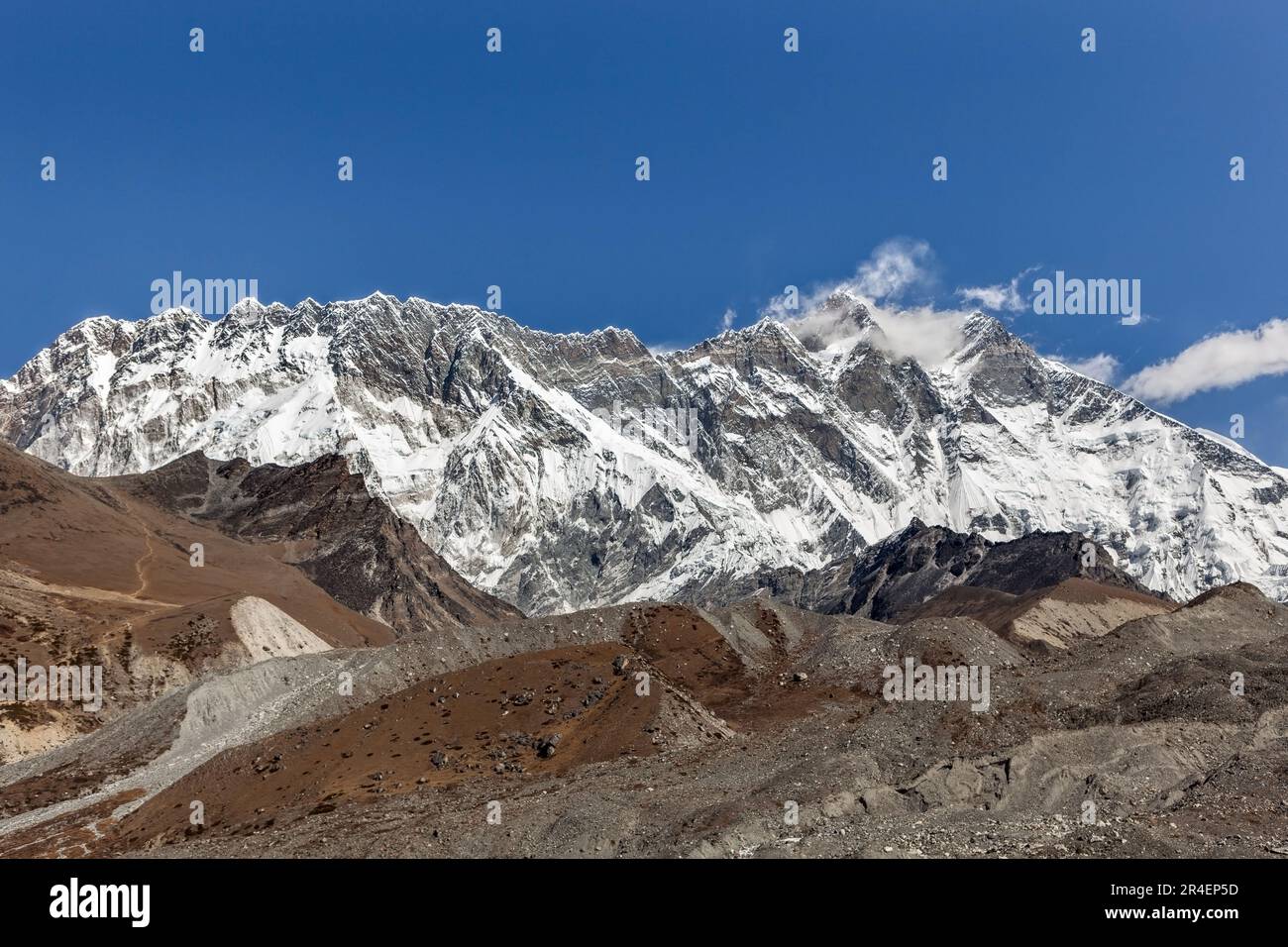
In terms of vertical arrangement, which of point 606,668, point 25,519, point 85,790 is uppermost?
point 25,519

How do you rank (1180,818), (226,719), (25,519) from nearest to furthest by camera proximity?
1. (1180,818)
2. (226,719)
3. (25,519)

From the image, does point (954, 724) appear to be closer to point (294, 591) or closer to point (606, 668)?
point (606, 668)

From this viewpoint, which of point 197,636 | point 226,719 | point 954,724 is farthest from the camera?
point 197,636

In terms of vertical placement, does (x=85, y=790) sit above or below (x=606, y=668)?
below
